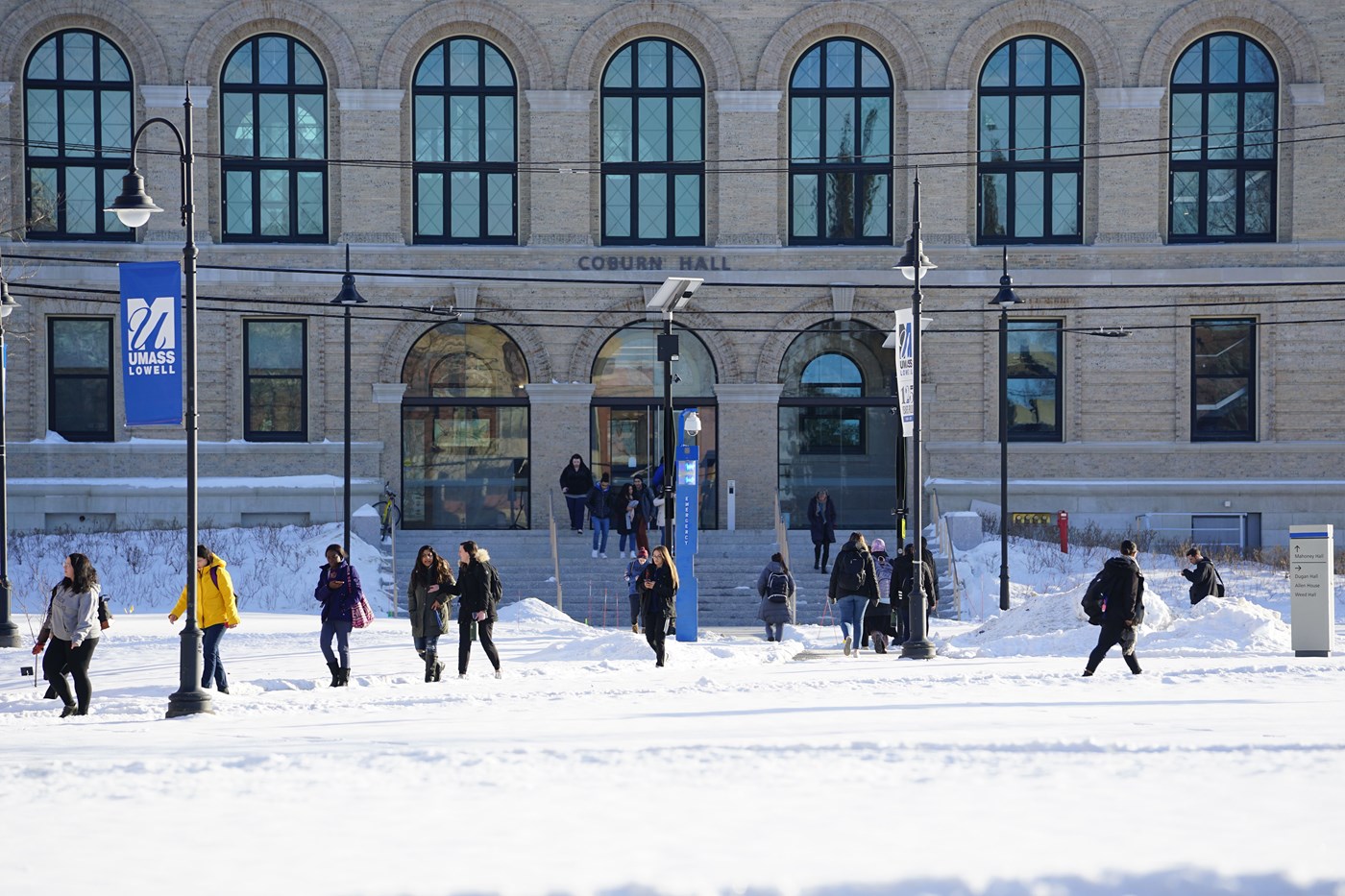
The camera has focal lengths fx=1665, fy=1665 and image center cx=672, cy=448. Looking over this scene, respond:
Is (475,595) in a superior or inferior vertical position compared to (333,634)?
superior

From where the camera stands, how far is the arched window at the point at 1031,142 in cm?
3909

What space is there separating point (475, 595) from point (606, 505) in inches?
649

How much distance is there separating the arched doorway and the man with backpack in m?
14.5

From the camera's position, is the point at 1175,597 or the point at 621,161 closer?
the point at 1175,597

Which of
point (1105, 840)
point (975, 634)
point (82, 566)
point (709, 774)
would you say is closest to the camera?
point (1105, 840)

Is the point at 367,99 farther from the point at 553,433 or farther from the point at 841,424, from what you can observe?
the point at 841,424

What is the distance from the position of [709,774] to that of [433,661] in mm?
8652

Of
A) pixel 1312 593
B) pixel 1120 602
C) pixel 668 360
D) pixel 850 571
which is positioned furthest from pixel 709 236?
pixel 1120 602

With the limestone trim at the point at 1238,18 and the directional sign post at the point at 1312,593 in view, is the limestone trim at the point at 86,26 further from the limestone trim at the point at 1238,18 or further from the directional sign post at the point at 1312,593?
the directional sign post at the point at 1312,593

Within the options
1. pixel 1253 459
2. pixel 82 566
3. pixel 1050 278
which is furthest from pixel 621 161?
pixel 82 566

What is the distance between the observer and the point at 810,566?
3488cm

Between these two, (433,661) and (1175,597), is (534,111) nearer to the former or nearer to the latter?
(1175,597)

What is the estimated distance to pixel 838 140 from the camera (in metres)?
39.1

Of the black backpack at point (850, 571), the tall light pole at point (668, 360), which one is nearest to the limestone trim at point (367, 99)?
the tall light pole at point (668, 360)
